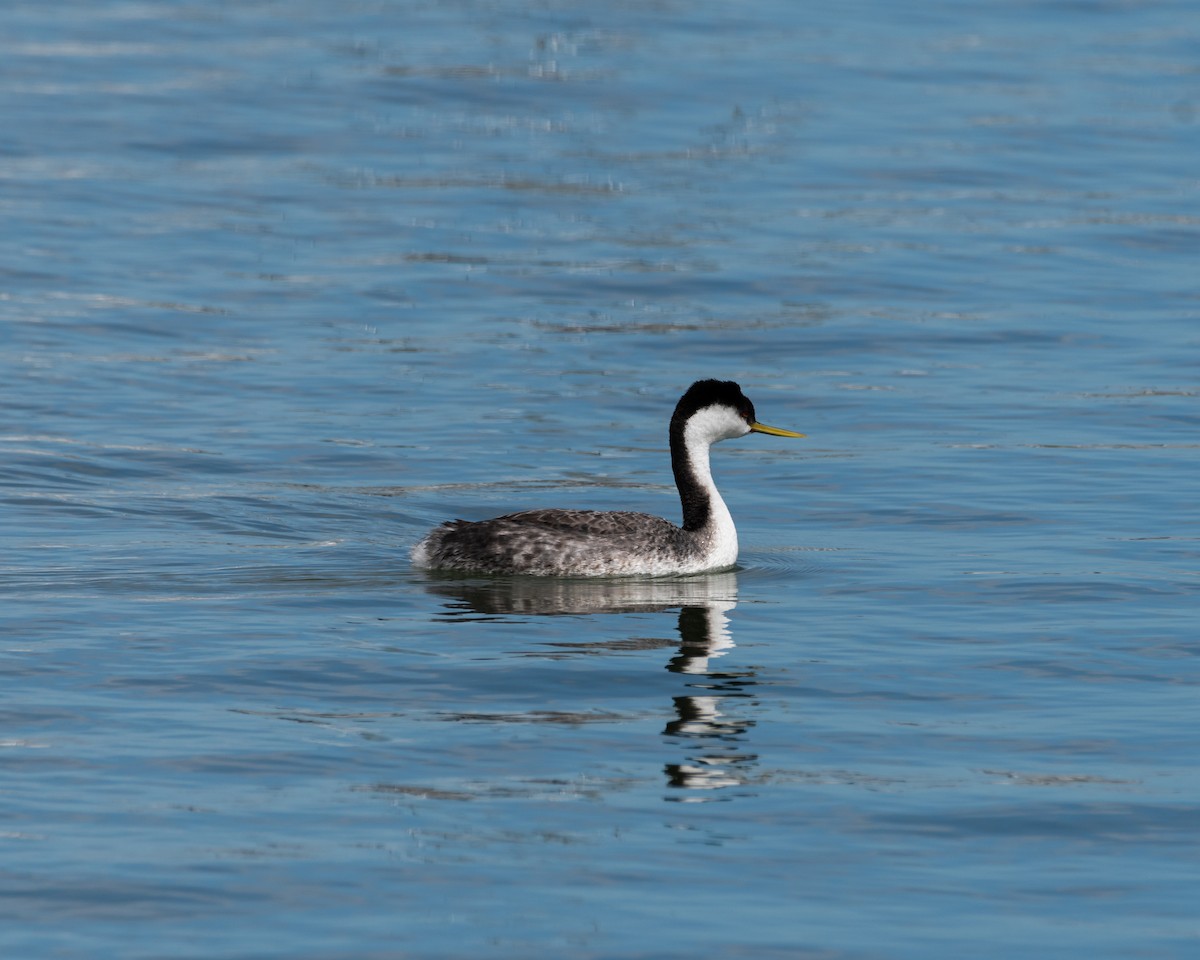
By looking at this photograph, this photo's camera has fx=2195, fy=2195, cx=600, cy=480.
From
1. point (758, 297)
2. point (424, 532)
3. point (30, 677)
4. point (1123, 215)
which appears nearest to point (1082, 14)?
point (1123, 215)

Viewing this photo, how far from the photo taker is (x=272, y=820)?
11.1 meters

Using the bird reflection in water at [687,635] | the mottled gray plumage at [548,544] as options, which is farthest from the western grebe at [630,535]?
the bird reflection in water at [687,635]

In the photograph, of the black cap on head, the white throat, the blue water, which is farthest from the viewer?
the black cap on head

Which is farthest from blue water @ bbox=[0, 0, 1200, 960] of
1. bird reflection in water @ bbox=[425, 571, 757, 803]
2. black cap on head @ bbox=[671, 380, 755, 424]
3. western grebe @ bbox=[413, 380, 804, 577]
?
black cap on head @ bbox=[671, 380, 755, 424]

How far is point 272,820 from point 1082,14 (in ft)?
150

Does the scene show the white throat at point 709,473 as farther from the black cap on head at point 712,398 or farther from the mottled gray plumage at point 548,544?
the mottled gray plumage at point 548,544

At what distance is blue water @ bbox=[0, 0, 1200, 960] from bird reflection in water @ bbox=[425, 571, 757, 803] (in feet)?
0.18

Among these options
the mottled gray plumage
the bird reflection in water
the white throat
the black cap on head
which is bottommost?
the bird reflection in water

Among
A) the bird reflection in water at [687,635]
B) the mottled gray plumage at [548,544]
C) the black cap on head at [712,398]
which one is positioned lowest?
the bird reflection in water at [687,635]

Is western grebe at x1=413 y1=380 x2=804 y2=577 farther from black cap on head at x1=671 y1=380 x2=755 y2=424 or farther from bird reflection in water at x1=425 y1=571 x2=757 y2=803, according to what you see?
bird reflection in water at x1=425 y1=571 x2=757 y2=803

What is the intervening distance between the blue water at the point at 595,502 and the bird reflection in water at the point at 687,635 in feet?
0.18

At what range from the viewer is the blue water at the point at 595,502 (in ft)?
34.8

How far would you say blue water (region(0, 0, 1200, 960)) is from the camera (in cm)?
1062

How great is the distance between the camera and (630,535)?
17109 mm
